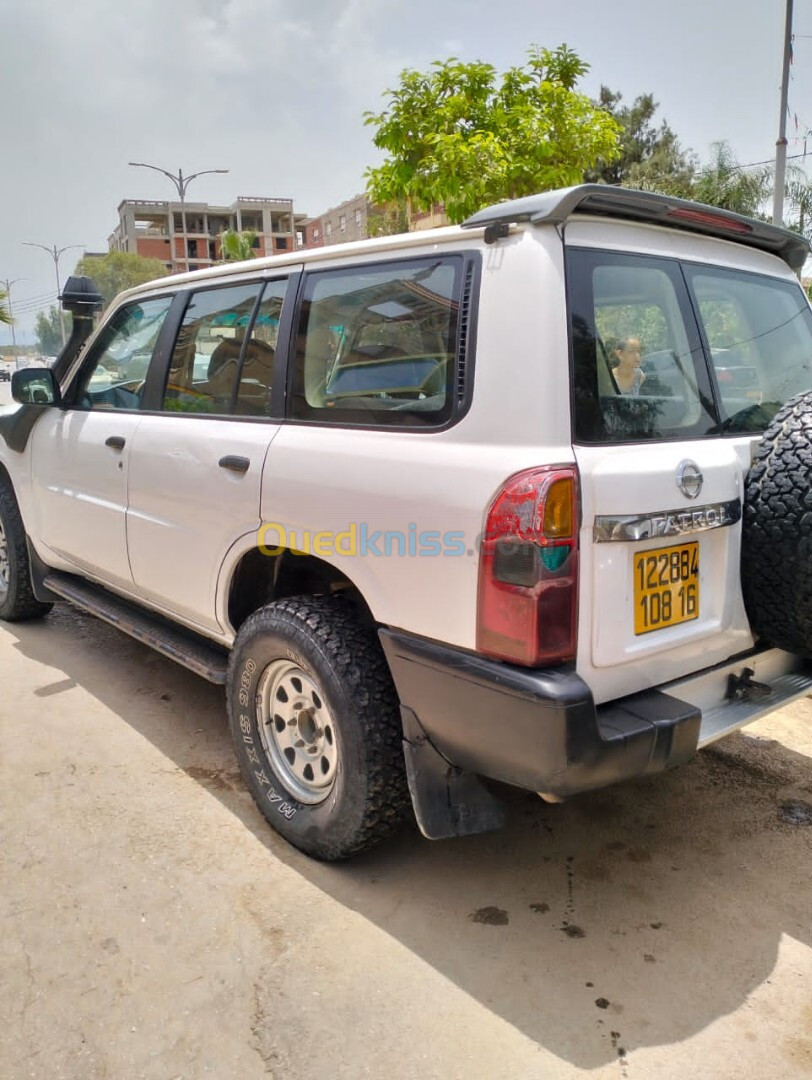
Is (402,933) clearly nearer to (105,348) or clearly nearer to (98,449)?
(98,449)

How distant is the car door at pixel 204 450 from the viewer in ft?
9.35

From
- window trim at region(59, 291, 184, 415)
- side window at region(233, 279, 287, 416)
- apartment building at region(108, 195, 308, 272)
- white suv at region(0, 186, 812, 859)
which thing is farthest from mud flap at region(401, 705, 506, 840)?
apartment building at region(108, 195, 308, 272)

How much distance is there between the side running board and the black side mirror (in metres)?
0.97

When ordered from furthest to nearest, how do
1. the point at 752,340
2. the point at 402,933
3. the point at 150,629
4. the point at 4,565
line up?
the point at 4,565 < the point at 150,629 < the point at 752,340 < the point at 402,933

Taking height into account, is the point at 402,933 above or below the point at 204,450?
below

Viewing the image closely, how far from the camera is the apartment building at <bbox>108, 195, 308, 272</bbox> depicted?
8675 cm

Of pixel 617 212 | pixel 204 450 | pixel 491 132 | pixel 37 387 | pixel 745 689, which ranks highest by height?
pixel 491 132

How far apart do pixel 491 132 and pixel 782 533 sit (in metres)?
7.14

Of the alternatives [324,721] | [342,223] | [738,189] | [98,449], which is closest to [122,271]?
[342,223]

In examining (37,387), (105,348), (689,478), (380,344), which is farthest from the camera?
(37,387)

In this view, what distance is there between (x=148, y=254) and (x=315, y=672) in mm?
97359

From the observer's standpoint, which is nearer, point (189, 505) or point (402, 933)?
point (402, 933)

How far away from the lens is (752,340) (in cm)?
285

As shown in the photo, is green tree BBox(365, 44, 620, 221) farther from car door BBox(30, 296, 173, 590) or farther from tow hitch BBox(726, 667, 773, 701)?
tow hitch BBox(726, 667, 773, 701)
